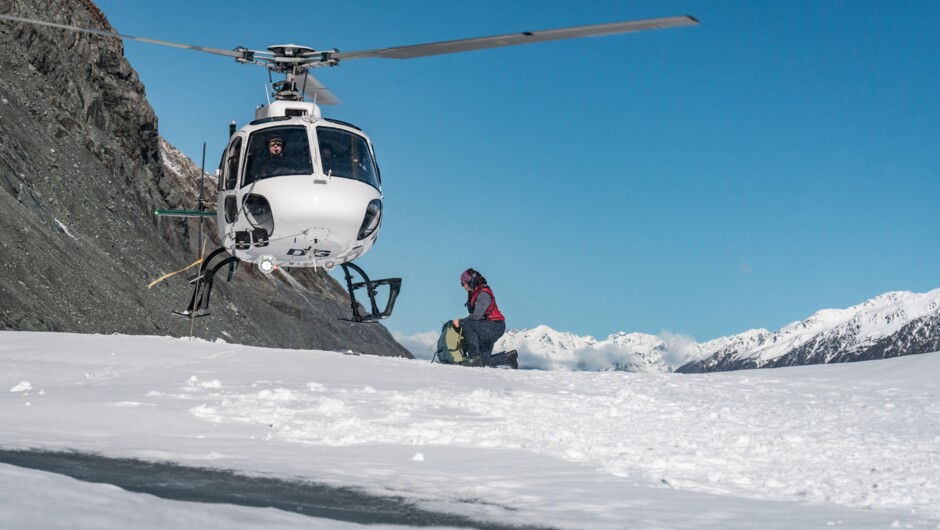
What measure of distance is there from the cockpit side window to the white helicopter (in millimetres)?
17

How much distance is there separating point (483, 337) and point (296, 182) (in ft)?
15.6

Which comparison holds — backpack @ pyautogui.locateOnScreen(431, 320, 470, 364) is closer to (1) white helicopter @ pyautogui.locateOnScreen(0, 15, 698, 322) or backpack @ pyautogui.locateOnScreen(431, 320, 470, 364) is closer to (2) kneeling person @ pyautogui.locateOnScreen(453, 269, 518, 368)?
(2) kneeling person @ pyautogui.locateOnScreen(453, 269, 518, 368)

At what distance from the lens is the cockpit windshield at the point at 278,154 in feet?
51.3

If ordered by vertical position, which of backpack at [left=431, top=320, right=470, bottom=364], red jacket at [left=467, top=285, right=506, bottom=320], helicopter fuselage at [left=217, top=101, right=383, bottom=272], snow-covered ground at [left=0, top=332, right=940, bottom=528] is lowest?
snow-covered ground at [left=0, top=332, right=940, bottom=528]

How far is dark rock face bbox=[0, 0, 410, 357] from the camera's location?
3697 cm

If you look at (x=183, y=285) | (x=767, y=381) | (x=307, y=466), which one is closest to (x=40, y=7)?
(x=183, y=285)

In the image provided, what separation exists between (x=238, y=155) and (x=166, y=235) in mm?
47179

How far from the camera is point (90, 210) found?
50156 millimetres

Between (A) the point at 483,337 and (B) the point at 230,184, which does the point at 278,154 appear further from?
(A) the point at 483,337

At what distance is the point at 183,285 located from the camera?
176ft

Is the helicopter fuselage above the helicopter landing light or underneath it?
above

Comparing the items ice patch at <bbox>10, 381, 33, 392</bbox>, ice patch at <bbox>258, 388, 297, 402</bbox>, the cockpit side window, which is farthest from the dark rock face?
ice patch at <bbox>258, 388, 297, 402</bbox>

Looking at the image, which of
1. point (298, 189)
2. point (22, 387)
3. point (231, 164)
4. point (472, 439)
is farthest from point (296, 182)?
point (472, 439)

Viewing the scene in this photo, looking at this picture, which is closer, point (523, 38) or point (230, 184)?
point (523, 38)
